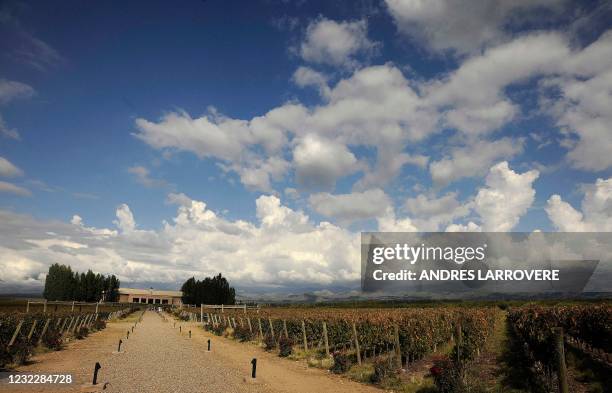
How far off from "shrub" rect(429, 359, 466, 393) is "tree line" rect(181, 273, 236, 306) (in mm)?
107906

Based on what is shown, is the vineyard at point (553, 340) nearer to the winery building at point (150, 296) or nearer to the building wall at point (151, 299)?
the winery building at point (150, 296)

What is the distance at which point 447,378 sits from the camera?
43.5 feet

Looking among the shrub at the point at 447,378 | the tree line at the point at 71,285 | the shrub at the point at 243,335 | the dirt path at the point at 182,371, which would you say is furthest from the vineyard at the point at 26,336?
the tree line at the point at 71,285

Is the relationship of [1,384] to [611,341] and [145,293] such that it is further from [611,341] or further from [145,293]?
[145,293]

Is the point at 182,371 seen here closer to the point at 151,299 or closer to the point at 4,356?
the point at 4,356

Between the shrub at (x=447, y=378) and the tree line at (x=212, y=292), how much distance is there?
107906 millimetres

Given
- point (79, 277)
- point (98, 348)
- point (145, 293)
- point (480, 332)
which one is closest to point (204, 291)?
point (79, 277)

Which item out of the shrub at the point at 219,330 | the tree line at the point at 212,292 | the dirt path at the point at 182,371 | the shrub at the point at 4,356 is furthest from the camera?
the tree line at the point at 212,292

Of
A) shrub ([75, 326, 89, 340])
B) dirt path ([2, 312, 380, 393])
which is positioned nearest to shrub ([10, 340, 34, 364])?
dirt path ([2, 312, 380, 393])

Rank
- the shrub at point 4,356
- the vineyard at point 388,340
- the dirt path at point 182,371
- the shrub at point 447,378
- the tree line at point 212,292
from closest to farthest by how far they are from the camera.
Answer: the shrub at point 447,378 < the dirt path at point 182,371 < the shrub at point 4,356 < the vineyard at point 388,340 < the tree line at point 212,292

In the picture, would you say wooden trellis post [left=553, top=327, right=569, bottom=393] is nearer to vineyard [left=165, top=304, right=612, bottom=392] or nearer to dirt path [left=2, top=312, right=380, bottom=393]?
vineyard [left=165, top=304, right=612, bottom=392]

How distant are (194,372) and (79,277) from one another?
136050 mm

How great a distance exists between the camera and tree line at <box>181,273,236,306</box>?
116m

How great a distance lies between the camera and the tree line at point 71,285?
128 m
